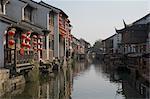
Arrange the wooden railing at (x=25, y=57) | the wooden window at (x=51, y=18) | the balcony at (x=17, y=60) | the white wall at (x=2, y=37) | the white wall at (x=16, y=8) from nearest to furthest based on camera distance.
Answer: the white wall at (x=2, y=37) < the balcony at (x=17, y=60) < the wooden railing at (x=25, y=57) < the white wall at (x=16, y=8) < the wooden window at (x=51, y=18)

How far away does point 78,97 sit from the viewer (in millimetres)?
19141

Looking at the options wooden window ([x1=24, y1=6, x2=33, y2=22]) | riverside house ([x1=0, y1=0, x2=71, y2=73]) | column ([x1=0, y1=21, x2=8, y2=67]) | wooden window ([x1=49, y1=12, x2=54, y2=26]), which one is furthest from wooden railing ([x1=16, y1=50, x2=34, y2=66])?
wooden window ([x1=49, y1=12, x2=54, y2=26])

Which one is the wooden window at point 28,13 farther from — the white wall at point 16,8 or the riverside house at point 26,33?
the white wall at point 16,8

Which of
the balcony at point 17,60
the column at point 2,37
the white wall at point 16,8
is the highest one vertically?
the white wall at point 16,8

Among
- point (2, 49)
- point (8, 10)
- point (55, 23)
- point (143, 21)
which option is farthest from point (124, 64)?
point (2, 49)

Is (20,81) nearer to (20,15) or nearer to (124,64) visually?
(20,15)

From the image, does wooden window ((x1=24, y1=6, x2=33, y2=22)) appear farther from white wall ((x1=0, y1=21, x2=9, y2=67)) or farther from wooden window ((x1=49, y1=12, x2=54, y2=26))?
white wall ((x1=0, y1=21, x2=9, y2=67))

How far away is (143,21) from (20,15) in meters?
30.4

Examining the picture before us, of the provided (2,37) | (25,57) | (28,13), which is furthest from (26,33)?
(28,13)

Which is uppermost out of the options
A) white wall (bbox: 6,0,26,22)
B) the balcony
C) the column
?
white wall (bbox: 6,0,26,22)

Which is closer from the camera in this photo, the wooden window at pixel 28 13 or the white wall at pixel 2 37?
the white wall at pixel 2 37

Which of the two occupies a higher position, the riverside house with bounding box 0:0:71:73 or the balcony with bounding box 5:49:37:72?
the riverside house with bounding box 0:0:71:73

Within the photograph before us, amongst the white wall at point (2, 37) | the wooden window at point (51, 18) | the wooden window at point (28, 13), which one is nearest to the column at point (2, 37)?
the white wall at point (2, 37)

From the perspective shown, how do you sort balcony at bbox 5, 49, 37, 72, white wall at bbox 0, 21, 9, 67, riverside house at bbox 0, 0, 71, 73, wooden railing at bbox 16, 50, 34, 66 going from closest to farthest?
1. white wall at bbox 0, 21, 9, 67
2. balcony at bbox 5, 49, 37, 72
3. riverside house at bbox 0, 0, 71, 73
4. wooden railing at bbox 16, 50, 34, 66
